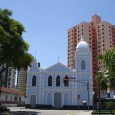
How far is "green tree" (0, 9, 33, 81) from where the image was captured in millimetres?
29953

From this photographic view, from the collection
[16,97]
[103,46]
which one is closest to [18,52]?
[16,97]

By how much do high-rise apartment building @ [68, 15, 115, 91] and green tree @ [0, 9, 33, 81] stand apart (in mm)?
83650

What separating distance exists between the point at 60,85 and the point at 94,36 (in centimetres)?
6619

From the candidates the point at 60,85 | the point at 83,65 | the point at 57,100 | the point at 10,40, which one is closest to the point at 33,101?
the point at 57,100

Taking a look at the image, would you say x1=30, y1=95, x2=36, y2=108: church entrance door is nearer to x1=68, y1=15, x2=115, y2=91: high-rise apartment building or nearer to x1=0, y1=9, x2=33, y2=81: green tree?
x1=0, y1=9, x2=33, y2=81: green tree

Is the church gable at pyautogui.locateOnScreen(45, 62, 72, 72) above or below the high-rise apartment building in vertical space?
below

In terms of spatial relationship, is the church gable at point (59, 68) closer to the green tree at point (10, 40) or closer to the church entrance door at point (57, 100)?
the church entrance door at point (57, 100)

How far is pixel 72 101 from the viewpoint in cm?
5875

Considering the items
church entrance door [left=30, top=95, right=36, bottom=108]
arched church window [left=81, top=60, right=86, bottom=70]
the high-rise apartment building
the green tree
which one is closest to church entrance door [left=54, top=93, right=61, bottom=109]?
church entrance door [left=30, top=95, right=36, bottom=108]

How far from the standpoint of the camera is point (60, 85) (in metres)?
59.9

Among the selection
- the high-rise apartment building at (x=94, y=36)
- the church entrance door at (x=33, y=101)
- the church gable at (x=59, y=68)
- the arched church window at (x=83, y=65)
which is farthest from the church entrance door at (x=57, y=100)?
the high-rise apartment building at (x=94, y=36)

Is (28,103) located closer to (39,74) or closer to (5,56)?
(39,74)

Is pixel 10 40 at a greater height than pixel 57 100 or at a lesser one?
greater

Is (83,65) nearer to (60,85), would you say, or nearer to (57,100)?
(60,85)
